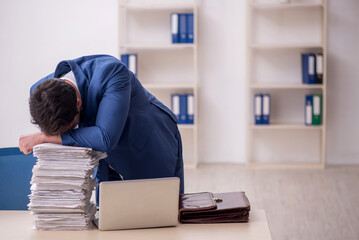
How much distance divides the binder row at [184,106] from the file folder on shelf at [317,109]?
1246mm

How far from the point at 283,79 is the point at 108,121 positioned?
13.0ft

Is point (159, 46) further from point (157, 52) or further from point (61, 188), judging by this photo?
point (61, 188)

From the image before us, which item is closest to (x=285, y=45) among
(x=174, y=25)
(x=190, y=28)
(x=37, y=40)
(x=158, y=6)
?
(x=190, y=28)

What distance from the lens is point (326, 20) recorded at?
17.6ft

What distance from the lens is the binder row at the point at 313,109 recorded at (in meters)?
5.36

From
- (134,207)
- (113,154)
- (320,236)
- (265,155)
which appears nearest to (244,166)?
(265,155)

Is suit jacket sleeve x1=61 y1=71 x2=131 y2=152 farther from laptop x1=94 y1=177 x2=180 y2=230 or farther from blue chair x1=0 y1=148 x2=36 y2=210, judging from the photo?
blue chair x1=0 y1=148 x2=36 y2=210

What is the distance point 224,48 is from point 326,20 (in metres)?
1.08

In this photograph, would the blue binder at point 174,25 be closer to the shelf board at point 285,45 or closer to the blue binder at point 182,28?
the blue binder at point 182,28

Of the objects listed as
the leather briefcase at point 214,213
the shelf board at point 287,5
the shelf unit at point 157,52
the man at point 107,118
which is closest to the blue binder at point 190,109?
the shelf unit at point 157,52

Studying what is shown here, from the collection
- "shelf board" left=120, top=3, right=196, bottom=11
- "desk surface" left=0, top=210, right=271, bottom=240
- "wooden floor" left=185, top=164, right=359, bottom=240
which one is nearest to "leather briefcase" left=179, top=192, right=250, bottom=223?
"desk surface" left=0, top=210, right=271, bottom=240

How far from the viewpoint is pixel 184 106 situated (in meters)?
5.45

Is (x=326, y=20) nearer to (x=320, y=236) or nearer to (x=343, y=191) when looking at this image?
(x=343, y=191)

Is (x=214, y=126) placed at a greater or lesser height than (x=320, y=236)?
greater
